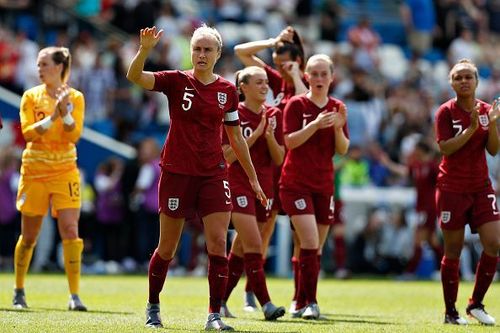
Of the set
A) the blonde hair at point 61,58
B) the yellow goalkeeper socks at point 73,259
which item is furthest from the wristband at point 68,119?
the yellow goalkeeper socks at point 73,259

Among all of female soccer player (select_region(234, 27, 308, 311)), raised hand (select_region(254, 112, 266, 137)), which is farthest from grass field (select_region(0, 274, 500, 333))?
raised hand (select_region(254, 112, 266, 137))

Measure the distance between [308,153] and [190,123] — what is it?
241 cm

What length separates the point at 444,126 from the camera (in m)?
11.5

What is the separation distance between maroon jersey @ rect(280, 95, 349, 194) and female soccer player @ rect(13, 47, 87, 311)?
2157mm

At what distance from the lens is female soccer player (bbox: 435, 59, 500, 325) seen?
11.4 m

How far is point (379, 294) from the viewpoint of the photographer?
53.5 feet

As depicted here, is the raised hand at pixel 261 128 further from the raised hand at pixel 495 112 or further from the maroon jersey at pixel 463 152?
the raised hand at pixel 495 112

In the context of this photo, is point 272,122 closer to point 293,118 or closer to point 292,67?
point 293,118

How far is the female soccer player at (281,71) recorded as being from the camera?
12766 millimetres

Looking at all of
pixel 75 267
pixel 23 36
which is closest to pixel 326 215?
pixel 75 267

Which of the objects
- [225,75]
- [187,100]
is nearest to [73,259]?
[187,100]

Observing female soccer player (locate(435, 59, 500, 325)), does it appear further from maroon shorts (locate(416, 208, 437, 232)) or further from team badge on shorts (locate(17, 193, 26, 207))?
maroon shorts (locate(416, 208, 437, 232))

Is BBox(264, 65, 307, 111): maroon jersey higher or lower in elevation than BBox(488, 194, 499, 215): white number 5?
higher

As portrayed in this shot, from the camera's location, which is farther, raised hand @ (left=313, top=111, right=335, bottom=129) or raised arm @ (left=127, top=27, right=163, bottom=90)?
raised hand @ (left=313, top=111, right=335, bottom=129)
